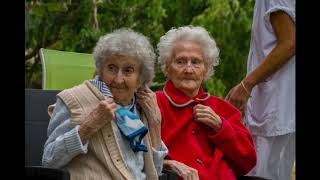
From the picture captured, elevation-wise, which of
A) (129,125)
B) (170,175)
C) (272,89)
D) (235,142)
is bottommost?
(170,175)

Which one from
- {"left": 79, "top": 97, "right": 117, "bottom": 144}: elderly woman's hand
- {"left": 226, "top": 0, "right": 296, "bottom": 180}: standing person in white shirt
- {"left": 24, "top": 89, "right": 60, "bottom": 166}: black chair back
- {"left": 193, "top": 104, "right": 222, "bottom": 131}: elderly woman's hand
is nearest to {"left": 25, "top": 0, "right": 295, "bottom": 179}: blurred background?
{"left": 226, "top": 0, "right": 296, "bottom": 180}: standing person in white shirt

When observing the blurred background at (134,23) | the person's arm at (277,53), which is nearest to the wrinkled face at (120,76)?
the person's arm at (277,53)

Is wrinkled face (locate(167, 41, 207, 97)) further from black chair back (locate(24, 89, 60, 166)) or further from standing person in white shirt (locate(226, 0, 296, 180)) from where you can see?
black chair back (locate(24, 89, 60, 166))

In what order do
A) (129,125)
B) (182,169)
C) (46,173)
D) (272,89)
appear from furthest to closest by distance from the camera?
(272,89) → (182,169) → (129,125) → (46,173)

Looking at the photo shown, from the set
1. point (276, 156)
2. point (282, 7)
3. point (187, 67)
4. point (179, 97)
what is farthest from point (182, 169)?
point (282, 7)

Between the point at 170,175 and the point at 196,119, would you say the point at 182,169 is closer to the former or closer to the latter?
the point at 170,175

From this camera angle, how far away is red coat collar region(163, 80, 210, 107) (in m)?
2.77

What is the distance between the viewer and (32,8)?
7449 mm

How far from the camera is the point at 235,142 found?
274 centimetres

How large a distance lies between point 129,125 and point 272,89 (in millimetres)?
864

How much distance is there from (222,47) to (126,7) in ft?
4.73

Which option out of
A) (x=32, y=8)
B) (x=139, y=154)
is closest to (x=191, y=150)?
(x=139, y=154)

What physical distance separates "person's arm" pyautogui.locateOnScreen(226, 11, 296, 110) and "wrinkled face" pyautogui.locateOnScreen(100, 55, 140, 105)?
657mm

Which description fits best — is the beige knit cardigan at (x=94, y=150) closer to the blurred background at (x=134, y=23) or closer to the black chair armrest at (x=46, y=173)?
the black chair armrest at (x=46, y=173)
